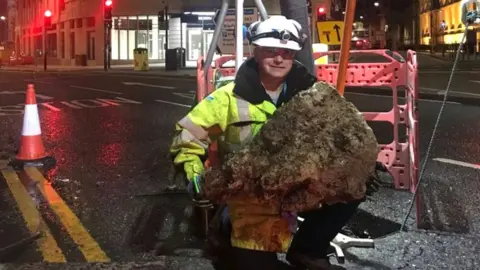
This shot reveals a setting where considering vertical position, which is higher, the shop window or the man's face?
the shop window

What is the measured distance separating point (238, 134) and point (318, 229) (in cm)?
64

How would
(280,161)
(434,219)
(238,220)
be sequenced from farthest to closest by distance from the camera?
(434,219), (238,220), (280,161)

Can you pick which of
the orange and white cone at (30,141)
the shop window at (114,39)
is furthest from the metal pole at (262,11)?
the shop window at (114,39)

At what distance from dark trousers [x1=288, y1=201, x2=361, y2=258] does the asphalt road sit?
0.86 metres

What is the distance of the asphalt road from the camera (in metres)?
4.21

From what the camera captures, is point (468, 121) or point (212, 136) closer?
point (212, 136)

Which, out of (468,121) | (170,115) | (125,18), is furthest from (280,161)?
(125,18)

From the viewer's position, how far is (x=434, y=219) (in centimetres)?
492

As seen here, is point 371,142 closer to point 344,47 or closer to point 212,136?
point 212,136

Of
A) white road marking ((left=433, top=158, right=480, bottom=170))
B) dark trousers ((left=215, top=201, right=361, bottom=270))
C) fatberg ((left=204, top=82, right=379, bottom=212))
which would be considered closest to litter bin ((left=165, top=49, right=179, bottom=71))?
white road marking ((left=433, top=158, right=480, bottom=170))

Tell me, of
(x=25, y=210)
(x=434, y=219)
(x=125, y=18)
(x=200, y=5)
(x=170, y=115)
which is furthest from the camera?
(x=125, y=18)

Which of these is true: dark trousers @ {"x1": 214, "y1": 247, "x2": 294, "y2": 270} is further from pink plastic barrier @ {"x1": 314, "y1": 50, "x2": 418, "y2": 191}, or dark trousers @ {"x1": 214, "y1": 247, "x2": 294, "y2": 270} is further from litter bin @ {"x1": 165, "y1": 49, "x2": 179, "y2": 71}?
litter bin @ {"x1": 165, "y1": 49, "x2": 179, "y2": 71}

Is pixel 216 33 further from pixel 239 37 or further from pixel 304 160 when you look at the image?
pixel 304 160

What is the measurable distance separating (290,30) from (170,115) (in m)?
9.27
